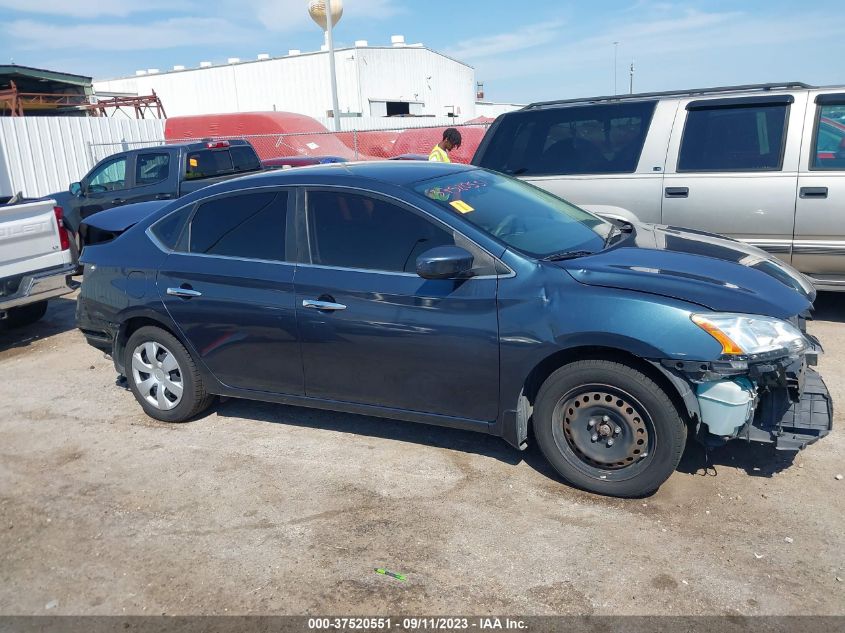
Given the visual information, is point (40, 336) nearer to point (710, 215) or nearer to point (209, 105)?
point (710, 215)

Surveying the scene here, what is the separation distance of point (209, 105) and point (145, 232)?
127ft

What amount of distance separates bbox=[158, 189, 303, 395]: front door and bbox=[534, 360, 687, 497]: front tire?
64.2 inches

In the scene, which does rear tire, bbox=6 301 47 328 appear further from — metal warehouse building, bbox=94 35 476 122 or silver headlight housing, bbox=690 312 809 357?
metal warehouse building, bbox=94 35 476 122

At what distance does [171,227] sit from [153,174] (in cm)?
600

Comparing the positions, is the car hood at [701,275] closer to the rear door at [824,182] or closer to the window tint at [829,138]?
the rear door at [824,182]

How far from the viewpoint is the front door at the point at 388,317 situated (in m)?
3.79

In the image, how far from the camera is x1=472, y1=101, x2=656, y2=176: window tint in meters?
6.51

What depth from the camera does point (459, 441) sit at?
4512 mm

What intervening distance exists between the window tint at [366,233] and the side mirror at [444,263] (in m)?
0.18

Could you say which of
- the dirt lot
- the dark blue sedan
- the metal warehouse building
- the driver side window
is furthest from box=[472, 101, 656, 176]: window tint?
the metal warehouse building

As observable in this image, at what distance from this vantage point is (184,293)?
462 cm

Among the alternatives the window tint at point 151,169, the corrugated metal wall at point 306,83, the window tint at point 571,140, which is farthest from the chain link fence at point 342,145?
the corrugated metal wall at point 306,83

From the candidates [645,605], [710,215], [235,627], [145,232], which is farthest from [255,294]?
[710,215]

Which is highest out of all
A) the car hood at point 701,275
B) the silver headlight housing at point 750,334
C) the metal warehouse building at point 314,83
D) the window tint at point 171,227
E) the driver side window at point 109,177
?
the metal warehouse building at point 314,83
